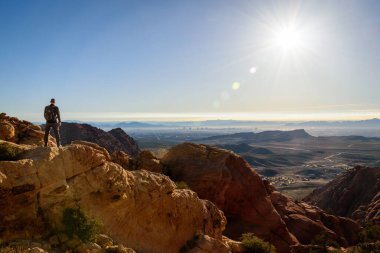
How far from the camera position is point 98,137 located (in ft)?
373

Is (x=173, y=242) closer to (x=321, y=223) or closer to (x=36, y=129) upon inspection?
(x=36, y=129)

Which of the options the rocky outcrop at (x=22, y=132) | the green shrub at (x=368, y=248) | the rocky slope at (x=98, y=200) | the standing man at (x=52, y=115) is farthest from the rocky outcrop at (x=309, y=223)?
the standing man at (x=52, y=115)

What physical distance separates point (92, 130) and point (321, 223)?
85.2 metres

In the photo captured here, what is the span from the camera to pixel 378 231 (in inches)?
1841

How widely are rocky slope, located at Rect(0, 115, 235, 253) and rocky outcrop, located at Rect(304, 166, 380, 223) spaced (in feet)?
181

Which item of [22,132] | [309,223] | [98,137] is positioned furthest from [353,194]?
[22,132]

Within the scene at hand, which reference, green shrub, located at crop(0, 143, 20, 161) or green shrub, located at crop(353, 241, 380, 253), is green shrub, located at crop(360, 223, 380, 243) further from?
green shrub, located at crop(0, 143, 20, 161)

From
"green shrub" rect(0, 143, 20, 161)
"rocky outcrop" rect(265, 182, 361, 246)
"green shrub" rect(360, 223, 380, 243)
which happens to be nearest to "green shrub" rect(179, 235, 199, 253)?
"green shrub" rect(0, 143, 20, 161)

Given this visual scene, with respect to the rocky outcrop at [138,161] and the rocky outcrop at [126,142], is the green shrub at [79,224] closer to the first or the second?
the rocky outcrop at [138,161]

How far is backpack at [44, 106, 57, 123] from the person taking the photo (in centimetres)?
2156

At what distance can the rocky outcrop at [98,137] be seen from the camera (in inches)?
4343

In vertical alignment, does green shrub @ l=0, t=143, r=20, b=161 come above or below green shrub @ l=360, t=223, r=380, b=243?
above

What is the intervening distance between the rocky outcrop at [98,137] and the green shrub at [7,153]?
89.2 metres

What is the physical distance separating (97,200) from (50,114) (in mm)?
6277
